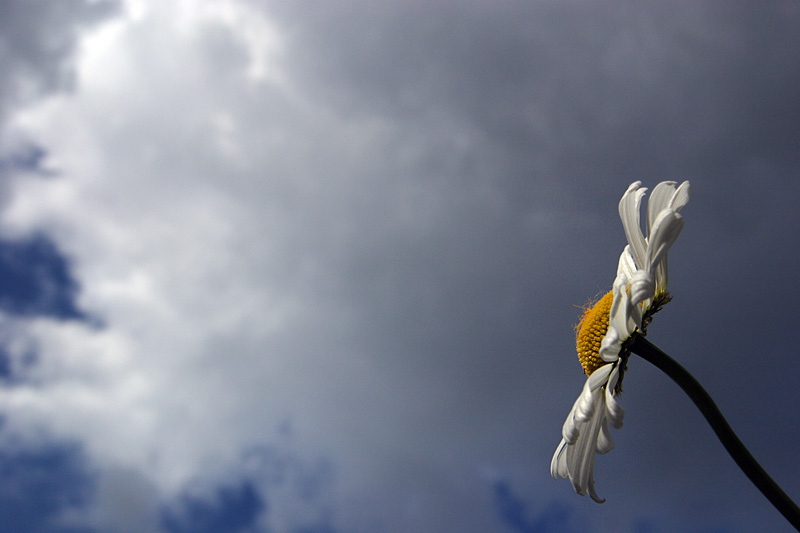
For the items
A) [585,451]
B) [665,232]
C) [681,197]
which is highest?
[681,197]

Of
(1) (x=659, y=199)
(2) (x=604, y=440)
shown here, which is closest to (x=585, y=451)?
(2) (x=604, y=440)

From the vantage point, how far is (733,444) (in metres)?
2.09

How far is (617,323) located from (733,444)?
2.94 feet

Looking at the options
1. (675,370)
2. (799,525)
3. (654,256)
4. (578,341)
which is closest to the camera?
(799,525)

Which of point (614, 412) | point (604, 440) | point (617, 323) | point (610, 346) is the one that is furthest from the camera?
point (604, 440)

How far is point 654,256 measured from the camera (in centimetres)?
304

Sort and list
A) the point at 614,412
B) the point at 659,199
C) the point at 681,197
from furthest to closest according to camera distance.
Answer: the point at 659,199 < the point at 681,197 < the point at 614,412

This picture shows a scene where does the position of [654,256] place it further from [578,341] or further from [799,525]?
[799,525]

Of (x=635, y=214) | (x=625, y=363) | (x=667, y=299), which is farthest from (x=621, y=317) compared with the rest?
(x=635, y=214)

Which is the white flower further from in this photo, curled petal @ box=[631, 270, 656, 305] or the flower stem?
the flower stem

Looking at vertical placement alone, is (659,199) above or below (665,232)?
above

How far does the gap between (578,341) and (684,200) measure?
115 centimetres

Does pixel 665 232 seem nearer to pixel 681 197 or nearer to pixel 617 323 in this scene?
pixel 681 197

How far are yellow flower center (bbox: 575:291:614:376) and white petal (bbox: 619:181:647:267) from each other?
346 millimetres
